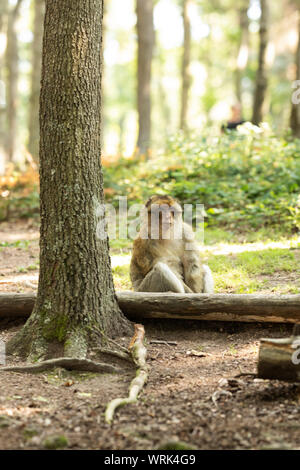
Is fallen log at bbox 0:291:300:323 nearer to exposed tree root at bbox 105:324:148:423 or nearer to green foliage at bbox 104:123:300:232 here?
exposed tree root at bbox 105:324:148:423

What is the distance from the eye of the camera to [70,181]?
472cm

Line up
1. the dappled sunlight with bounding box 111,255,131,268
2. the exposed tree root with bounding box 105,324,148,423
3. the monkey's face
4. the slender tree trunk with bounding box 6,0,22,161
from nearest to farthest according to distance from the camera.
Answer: the exposed tree root with bounding box 105,324,148,423 < the monkey's face < the dappled sunlight with bounding box 111,255,131,268 < the slender tree trunk with bounding box 6,0,22,161

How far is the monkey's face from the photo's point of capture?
19.9 feet

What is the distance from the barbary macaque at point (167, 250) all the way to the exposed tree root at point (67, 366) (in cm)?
161

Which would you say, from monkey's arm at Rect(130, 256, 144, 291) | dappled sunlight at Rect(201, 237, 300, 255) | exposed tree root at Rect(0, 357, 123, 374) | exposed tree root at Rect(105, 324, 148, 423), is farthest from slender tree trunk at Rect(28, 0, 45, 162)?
exposed tree root at Rect(0, 357, 123, 374)

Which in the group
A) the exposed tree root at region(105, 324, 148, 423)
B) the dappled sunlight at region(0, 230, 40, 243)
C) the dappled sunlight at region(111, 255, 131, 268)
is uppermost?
the dappled sunlight at region(0, 230, 40, 243)

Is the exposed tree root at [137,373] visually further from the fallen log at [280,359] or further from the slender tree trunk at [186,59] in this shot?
the slender tree trunk at [186,59]

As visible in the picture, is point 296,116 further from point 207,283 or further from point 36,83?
point 207,283

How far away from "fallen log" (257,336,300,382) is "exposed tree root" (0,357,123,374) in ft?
4.58

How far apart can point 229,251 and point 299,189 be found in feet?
10.4

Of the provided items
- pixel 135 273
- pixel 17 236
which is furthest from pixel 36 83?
pixel 135 273

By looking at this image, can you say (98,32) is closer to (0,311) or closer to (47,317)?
(47,317)

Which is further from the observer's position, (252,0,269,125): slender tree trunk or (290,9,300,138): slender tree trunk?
(252,0,269,125): slender tree trunk

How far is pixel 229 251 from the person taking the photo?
29.1 ft
